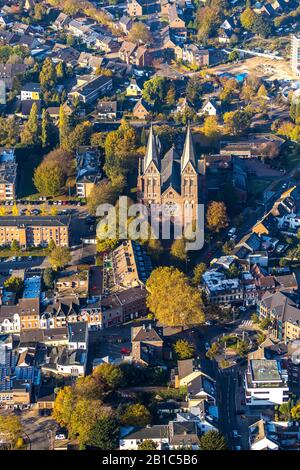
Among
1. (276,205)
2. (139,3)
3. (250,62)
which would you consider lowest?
(276,205)

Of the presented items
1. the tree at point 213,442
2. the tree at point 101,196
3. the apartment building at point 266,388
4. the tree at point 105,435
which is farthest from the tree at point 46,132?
the tree at point 213,442

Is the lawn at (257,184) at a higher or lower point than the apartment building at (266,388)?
higher

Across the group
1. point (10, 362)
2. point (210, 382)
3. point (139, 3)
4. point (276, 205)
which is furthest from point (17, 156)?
point (139, 3)

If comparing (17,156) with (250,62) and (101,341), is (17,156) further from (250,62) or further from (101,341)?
(250,62)

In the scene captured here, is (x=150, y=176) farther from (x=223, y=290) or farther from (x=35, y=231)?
(x=223, y=290)

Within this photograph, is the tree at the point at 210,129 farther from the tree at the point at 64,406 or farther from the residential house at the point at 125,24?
the tree at the point at 64,406

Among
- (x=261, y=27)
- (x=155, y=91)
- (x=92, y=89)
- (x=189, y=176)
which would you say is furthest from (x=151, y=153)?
(x=261, y=27)
